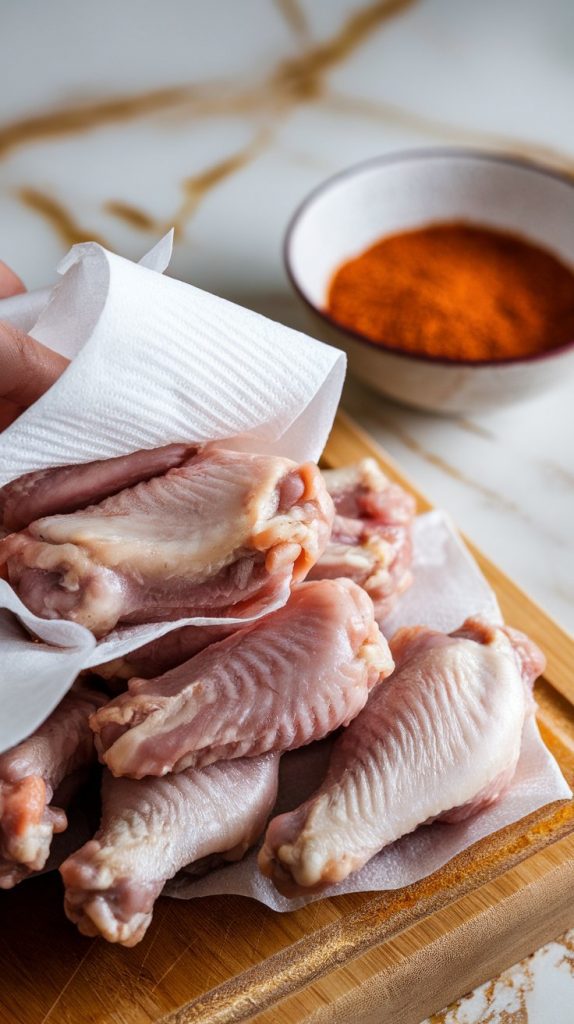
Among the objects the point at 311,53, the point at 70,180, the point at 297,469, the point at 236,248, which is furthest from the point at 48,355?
the point at 311,53

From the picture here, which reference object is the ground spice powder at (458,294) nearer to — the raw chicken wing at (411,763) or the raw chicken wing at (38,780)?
the raw chicken wing at (411,763)

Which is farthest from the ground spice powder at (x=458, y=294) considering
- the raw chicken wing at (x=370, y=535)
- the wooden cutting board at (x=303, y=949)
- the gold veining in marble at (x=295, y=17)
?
→ the gold veining in marble at (x=295, y=17)

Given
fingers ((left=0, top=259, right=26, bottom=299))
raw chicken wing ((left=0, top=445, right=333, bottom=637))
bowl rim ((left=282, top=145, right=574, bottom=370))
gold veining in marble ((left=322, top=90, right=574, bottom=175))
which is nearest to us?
raw chicken wing ((left=0, top=445, right=333, bottom=637))

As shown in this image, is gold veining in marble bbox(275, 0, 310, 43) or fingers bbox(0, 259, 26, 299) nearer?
fingers bbox(0, 259, 26, 299)

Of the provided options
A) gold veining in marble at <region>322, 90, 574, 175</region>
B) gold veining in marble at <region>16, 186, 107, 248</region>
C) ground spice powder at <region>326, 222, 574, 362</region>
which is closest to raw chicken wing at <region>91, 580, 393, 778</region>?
ground spice powder at <region>326, 222, 574, 362</region>

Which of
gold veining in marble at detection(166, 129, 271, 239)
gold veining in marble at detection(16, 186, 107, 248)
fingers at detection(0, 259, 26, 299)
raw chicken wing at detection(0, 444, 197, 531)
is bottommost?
gold veining in marble at detection(16, 186, 107, 248)

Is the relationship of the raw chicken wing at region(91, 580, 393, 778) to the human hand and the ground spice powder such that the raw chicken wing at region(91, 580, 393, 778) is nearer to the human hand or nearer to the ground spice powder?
the human hand

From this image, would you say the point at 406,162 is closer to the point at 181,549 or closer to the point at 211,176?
the point at 211,176

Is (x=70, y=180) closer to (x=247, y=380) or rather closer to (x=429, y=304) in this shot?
(x=429, y=304)
